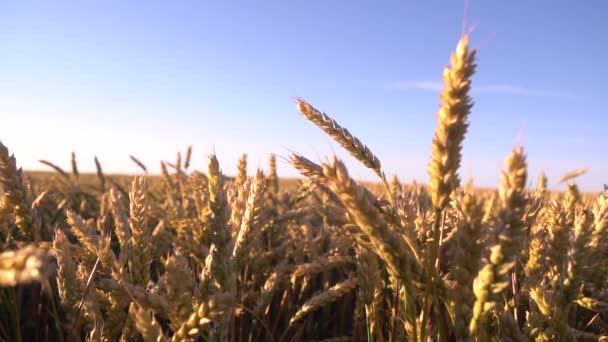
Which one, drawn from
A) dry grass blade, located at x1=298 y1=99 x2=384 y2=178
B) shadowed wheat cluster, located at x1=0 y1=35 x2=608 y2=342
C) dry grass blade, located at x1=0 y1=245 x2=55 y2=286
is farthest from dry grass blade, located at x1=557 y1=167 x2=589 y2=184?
dry grass blade, located at x1=0 y1=245 x2=55 y2=286

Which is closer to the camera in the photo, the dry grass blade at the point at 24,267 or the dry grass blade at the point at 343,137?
the dry grass blade at the point at 24,267

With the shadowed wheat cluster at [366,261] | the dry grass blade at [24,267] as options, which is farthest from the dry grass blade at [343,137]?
the dry grass blade at [24,267]

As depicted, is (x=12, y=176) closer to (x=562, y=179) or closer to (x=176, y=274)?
(x=176, y=274)

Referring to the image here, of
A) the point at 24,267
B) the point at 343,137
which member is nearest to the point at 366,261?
the point at 343,137

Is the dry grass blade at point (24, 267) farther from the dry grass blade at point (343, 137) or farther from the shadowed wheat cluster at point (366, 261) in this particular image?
the dry grass blade at point (343, 137)

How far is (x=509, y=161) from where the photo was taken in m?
0.73

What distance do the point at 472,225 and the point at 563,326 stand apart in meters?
0.71

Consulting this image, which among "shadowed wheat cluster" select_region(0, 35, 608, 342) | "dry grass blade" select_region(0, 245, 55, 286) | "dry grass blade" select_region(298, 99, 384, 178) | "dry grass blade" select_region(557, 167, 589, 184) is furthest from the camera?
"dry grass blade" select_region(557, 167, 589, 184)

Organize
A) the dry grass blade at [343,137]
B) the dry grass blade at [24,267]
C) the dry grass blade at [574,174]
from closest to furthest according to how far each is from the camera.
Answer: the dry grass blade at [24,267] < the dry grass blade at [343,137] < the dry grass blade at [574,174]

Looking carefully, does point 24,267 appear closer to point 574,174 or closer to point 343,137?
point 343,137

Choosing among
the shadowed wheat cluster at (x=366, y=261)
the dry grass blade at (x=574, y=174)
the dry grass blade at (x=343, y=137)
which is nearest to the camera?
the shadowed wheat cluster at (x=366, y=261)

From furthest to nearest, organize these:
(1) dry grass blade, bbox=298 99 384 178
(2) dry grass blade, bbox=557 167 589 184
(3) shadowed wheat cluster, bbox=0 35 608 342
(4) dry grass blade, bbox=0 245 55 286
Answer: (2) dry grass blade, bbox=557 167 589 184
(1) dry grass blade, bbox=298 99 384 178
(3) shadowed wheat cluster, bbox=0 35 608 342
(4) dry grass blade, bbox=0 245 55 286

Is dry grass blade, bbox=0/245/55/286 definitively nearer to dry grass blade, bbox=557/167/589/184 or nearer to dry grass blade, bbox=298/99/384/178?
dry grass blade, bbox=298/99/384/178

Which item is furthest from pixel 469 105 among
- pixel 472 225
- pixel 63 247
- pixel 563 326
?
pixel 63 247
